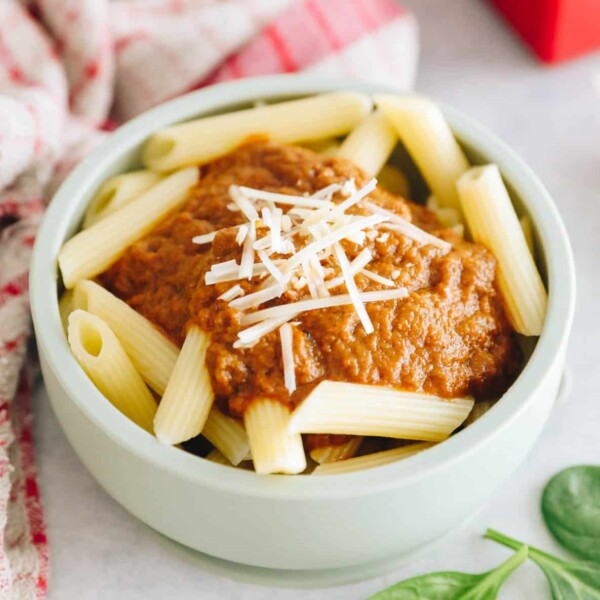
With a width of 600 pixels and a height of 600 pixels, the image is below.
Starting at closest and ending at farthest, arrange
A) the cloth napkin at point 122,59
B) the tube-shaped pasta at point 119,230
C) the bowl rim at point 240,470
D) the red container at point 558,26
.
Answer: the bowl rim at point 240,470, the tube-shaped pasta at point 119,230, the cloth napkin at point 122,59, the red container at point 558,26

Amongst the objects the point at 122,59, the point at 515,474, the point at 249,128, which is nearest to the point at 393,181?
the point at 249,128

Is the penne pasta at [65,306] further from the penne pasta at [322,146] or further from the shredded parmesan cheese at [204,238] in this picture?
the penne pasta at [322,146]

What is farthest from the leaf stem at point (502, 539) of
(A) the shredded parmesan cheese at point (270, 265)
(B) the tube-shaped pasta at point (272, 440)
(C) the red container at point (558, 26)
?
(C) the red container at point (558, 26)

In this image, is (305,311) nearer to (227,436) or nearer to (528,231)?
(227,436)

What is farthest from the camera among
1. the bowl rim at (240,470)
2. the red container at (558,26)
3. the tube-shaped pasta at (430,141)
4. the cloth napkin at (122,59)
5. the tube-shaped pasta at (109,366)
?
the red container at (558,26)

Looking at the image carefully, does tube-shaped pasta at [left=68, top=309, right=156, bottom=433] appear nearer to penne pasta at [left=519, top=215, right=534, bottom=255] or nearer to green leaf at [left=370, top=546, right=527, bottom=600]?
green leaf at [left=370, top=546, right=527, bottom=600]

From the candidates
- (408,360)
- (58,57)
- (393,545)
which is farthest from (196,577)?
(58,57)
